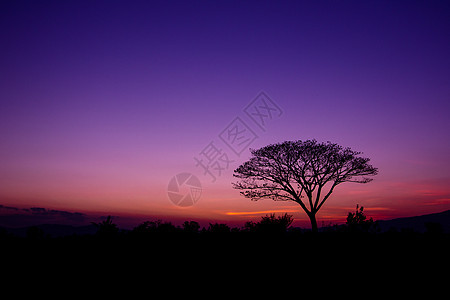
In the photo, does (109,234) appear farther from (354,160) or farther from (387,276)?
(354,160)

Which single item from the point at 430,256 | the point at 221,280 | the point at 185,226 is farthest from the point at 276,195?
the point at 221,280

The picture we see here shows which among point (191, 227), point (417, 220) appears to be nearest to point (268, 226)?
point (191, 227)

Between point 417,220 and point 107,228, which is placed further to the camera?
point 417,220

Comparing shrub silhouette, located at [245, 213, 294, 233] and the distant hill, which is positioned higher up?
the distant hill

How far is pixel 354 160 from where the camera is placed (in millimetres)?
26438

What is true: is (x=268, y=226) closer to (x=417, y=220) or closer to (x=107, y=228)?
(x=107, y=228)

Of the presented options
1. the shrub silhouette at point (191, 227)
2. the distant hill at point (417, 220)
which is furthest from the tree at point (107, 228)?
the distant hill at point (417, 220)

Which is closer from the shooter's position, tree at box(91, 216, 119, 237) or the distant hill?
tree at box(91, 216, 119, 237)

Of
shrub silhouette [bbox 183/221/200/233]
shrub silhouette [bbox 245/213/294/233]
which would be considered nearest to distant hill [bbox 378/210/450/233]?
shrub silhouette [bbox 245/213/294/233]

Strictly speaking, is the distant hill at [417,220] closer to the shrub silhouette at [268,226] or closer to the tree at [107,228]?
the shrub silhouette at [268,226]

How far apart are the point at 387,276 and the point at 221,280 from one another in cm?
340

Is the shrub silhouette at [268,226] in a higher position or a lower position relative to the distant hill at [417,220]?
lower

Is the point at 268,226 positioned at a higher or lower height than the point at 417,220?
lower

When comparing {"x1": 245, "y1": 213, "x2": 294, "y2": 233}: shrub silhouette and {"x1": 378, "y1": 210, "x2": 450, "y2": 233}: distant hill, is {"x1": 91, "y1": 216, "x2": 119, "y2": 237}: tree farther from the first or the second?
{"x1": 378, "y1": 210, "x2": 450, "y2": 233}: distant hill
